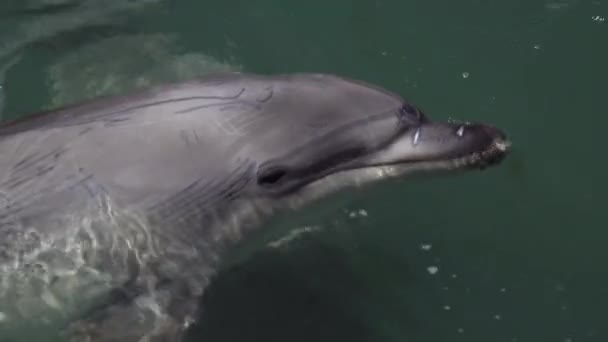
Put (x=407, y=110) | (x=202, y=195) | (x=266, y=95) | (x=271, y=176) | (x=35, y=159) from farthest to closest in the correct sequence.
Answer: (x=407, y=110) < (x=266, y=95) < (x=271, y=176) < (x=202, y=195) < (x=35, y=159)

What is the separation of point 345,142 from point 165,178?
1.36 m

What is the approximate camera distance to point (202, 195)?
19.9 ft

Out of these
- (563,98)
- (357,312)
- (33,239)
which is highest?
(33,239)

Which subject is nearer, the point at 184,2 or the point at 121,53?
the point at 121,53

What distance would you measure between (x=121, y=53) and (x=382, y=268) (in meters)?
4.78

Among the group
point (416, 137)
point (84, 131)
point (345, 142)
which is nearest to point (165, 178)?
point (84, 131)

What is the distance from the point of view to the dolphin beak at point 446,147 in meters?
6.31

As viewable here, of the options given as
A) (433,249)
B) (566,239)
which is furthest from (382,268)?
(566,239)

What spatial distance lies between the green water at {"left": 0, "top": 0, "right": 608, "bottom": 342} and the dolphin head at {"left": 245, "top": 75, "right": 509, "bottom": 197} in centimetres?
26

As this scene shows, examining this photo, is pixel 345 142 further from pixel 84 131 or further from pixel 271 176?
pixel 84 131

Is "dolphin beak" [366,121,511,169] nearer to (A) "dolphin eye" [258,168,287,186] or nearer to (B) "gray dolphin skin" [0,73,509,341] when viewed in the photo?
(B) "gray dolphin skin" [0,73,509,341]

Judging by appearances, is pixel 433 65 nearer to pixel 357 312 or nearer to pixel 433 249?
pixel 433 249

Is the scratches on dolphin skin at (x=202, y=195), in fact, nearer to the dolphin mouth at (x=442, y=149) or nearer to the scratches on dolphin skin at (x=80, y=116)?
the scratches on dolphin skin at (x=80, y=116)

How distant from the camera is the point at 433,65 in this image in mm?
9750
